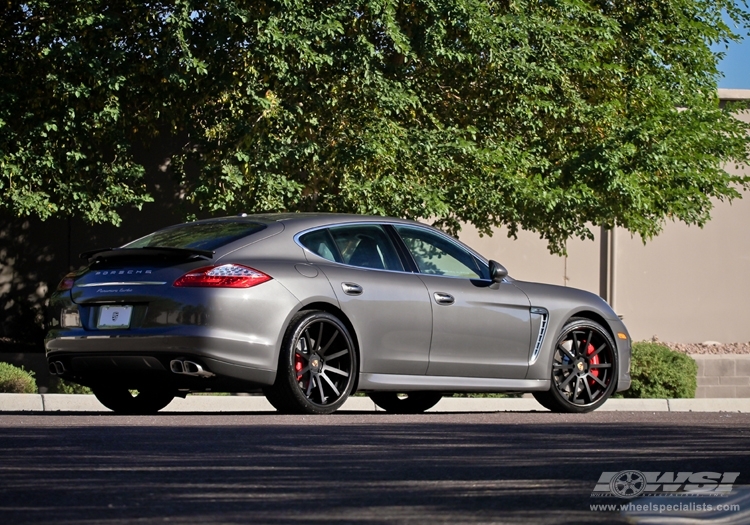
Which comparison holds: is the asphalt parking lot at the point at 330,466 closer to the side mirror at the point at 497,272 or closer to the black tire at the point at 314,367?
the black tire at the point at 314,367

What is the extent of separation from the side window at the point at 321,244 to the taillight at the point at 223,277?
0.68m

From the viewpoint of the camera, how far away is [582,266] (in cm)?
2200

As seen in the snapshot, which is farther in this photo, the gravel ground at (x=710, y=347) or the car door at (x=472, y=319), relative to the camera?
the gravel ground at (x=710, y=347)

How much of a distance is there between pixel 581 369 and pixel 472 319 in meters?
1.21

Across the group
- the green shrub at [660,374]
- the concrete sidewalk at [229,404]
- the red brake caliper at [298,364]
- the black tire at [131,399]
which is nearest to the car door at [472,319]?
the red brake caliper at [298,364]

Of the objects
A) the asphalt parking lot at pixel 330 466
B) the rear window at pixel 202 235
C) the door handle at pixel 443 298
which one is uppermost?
the rear window at pixel 202 235

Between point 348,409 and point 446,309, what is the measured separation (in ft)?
10.4

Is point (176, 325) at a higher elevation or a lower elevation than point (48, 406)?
higher

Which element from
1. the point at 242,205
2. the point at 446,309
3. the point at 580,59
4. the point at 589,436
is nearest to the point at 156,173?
the point at 242,205

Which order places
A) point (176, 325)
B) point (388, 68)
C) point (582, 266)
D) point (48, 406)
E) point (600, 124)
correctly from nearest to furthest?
point (176, 325) → point (48, 406) → point (388, 68) → point (600, 124) → point (582, 266)

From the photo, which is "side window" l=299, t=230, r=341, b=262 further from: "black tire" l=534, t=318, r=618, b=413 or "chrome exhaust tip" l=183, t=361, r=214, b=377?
"black tire" l=534, t=318, r=618, b=413

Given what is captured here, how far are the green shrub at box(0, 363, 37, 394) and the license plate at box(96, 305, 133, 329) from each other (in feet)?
20.3

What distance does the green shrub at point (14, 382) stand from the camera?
14469 mm

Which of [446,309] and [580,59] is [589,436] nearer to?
[446,309]
